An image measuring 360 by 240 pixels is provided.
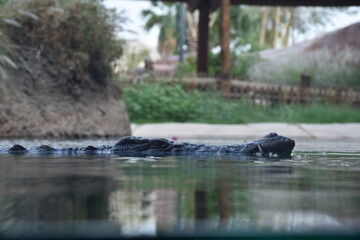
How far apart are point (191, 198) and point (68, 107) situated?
24.1 ft

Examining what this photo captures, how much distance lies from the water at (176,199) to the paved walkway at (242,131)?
7444 millimetres

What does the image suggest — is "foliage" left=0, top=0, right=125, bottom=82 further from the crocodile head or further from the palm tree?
the palm tree

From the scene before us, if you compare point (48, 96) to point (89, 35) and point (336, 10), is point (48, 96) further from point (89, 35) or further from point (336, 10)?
point (336, 10)

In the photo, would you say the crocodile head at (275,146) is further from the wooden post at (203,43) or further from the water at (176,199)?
the wooden post at (203,43)

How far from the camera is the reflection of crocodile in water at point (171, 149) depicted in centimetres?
416

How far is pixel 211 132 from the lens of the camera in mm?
11023

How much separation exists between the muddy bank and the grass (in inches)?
155

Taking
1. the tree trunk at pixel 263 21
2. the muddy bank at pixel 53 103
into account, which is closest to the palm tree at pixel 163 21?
the tree trunk at pixel 263 21

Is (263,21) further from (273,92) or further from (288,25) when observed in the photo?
(273,92)

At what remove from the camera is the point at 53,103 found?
896cm

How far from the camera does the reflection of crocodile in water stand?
4.16 metres

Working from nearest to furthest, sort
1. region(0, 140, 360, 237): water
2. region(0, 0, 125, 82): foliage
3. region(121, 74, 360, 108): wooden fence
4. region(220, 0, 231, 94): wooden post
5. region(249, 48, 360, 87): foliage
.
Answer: region(0, 140, 360, 237): water → region(0, 0, 125, 82): foliage → region(220, 0, 231, 94): wooden post → region(121, 74, 360, 108): wooden fence → region(249, 48, 360, 87): foliage

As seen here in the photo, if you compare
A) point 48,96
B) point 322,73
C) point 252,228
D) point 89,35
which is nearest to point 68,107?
point 48,96

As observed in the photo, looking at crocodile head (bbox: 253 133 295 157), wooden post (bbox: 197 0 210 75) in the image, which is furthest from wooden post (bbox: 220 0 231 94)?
crocodile head (bbox: 253 133 295 157)
